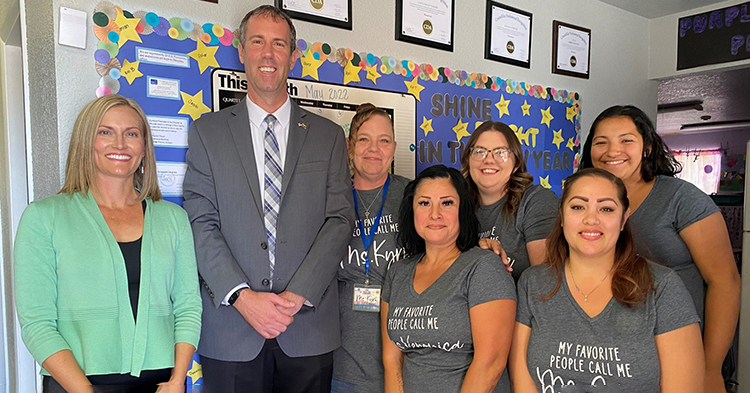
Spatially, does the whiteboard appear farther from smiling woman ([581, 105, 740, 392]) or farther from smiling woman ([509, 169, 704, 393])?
smiling woman ([509, 169, 704, 393])

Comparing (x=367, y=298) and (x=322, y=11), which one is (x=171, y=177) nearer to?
(x=367, y=298)

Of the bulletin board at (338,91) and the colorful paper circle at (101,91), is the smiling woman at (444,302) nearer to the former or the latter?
the bulletin board at (338,91)

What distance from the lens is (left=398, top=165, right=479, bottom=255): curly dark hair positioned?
1.82 m

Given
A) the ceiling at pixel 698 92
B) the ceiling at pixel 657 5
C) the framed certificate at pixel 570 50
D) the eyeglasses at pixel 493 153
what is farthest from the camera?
the ceiling at pixel 698 92

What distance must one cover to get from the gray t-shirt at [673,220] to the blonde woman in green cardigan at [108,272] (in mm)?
1657

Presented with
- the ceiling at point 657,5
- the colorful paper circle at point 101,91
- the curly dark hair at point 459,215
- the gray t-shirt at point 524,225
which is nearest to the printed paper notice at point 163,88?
the colorful paper circle at point 101,91

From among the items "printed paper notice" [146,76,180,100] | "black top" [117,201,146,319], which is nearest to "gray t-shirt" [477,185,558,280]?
"black top" [117,201,146,319]

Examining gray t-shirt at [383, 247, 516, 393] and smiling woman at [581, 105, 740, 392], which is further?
smiling woman at [581, 105, 740, 392]

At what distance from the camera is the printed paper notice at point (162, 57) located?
6.38 feet

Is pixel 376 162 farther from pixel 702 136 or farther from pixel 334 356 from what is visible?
pixel 702 136

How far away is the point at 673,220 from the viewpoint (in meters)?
1.92

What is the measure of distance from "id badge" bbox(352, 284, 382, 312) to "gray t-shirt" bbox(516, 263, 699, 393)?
0.62 metres

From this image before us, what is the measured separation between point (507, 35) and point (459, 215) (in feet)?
6.14

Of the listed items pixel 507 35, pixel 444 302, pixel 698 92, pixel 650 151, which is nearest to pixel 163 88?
pixel 444 302
